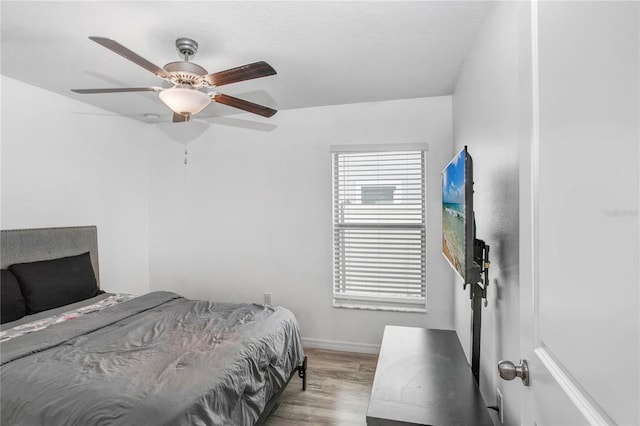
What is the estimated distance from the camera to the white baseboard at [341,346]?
351cm

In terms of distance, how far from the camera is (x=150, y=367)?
5.91 ft

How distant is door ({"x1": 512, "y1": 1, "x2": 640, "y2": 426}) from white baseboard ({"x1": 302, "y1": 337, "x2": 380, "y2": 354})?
2.79 m

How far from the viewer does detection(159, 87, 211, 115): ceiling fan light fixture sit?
202 cm

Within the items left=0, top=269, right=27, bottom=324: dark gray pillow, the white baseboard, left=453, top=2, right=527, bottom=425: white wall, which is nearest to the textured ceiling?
left=453, top=2, right=527, bottom=425: white wall

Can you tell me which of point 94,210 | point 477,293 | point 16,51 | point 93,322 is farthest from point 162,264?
point 477,293

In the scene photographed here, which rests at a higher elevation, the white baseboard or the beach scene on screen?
the beach scene on screen

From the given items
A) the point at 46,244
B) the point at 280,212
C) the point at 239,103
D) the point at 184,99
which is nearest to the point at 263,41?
the point at 239,103

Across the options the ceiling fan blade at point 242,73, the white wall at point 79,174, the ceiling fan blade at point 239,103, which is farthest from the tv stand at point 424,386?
the white wall at point 79,174

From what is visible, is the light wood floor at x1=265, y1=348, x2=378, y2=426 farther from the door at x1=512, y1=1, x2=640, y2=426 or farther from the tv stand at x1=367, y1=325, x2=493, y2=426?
the door at x1=512, y1=1, x2=640, y2=426

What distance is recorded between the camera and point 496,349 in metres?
1.65

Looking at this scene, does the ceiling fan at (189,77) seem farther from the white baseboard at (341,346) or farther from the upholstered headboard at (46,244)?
the white baseboard at (341,346)

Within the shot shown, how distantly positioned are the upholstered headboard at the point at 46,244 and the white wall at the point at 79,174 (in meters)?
0.10

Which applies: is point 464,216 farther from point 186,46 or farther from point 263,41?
point 186,46

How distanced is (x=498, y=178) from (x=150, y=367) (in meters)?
2.02
